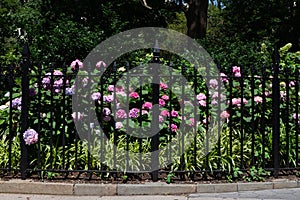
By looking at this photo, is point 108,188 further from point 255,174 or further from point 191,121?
point 255,174

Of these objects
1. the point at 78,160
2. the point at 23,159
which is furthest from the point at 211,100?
the point at 23,159

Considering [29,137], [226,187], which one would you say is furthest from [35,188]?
[226,187]

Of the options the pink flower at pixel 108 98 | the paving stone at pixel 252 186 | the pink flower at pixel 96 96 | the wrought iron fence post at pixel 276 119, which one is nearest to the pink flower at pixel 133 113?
the pink flower at pixel 108 98

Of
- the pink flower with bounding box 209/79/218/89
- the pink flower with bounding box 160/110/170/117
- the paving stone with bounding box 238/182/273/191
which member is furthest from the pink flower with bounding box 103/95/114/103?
the paving stone with bounding box 238/182/273/191

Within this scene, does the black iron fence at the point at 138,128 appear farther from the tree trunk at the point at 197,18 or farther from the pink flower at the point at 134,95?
the tree trunk at the point at 197,18

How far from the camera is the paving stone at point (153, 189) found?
590 cm

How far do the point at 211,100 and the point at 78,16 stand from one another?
13700 millimetres

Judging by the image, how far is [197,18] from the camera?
54.4 feet

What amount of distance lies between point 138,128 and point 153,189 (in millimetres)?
925

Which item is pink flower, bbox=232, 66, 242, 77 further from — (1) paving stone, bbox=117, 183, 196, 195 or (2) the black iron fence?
(1) paving stone, bbox=117, 183, 196, 195

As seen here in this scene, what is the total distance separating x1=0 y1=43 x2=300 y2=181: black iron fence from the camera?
6270mm

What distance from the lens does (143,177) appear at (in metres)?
6.36

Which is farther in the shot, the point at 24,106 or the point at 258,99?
the point at 258,99

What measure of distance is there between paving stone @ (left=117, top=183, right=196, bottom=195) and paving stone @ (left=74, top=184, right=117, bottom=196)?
3.6 inches
